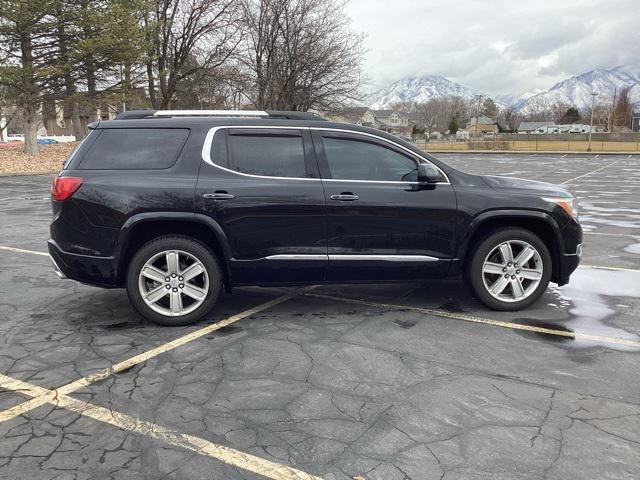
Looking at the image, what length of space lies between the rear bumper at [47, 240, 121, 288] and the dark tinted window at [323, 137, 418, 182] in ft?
7.08

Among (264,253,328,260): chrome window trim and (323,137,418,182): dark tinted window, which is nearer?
(264,253,328,260): chrome window trim

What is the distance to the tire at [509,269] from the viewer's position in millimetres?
5008

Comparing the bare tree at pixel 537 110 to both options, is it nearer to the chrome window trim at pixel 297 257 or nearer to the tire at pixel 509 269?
the tire at pixel 509 269

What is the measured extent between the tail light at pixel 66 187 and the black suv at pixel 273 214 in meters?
0.01

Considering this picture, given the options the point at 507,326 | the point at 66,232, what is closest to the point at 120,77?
the point at 66,232

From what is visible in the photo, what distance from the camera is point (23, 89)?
78.8ft

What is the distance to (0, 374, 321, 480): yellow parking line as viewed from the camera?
267 cm

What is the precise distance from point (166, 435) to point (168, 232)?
2.17 metres

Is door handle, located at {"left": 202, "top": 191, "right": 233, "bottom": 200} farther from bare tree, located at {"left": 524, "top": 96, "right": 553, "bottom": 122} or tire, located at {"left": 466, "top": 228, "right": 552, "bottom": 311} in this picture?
bare tree, located at {"left": 524, "top": 96, "right": 553, "bottom": 122}

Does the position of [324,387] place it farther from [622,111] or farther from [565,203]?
[622,111]

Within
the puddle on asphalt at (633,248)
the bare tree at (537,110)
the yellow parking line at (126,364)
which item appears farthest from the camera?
the bare tree at (537,110)

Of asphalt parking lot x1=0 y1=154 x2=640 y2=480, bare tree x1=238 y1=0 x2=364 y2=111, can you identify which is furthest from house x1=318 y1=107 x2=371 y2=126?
asphalt parking lot x1=0 y1=154 x2=640 y2=480

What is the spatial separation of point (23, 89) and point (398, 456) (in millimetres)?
26580

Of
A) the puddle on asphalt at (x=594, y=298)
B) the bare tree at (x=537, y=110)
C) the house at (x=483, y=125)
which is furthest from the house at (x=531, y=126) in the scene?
the puddle on asphalt at (x=594, y=298)
